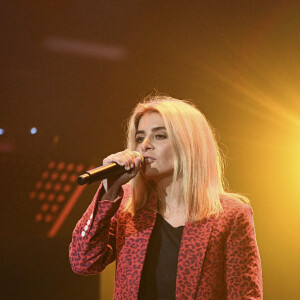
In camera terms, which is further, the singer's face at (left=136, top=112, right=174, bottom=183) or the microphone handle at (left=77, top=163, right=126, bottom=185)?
the singer's face at (left=136, top=112, right=174, bottom=183)

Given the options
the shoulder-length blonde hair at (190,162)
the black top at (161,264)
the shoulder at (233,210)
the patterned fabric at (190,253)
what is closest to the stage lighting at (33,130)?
the shoulder-length blonde hair at (190,162)

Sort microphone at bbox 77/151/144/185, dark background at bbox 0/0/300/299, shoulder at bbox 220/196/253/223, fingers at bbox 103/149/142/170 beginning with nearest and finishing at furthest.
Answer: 1. microphone at bbox 77/151/144/185
2. fingers at bbox 103/149/142/170
3. shoulder at bbox 220/196/253/223
4. dark background at bbox 0/0/300/299

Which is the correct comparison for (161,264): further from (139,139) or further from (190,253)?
(139,139)

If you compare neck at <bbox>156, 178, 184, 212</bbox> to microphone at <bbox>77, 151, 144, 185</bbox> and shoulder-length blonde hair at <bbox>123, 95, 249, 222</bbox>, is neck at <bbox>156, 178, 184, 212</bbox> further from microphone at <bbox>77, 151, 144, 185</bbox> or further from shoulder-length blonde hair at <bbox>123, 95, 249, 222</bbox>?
microphone at <bbox>77, 151, 144, 185</bbox>

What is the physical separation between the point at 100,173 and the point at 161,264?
1.29ft

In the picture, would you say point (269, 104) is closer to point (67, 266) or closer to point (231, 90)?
point (231, 90)

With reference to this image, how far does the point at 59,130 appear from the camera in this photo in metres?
1.74

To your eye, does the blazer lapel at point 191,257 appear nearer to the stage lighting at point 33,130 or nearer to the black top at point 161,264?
the black top at point 161,264

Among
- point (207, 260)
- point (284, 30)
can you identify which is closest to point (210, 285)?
point (207, 260)

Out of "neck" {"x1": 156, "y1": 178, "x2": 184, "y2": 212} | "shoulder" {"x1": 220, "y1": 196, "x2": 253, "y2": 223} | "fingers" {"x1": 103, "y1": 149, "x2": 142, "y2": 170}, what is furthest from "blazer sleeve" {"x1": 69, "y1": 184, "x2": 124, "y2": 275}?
"shoulder" {"x1": 220, "y1": 196, "x2": 253, "y2": 223}

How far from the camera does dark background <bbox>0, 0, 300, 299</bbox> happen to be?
167cm

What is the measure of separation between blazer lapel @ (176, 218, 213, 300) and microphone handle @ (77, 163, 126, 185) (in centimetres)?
31

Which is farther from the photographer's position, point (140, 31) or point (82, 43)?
point (140, 31)

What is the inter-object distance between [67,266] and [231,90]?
4.21 ft
